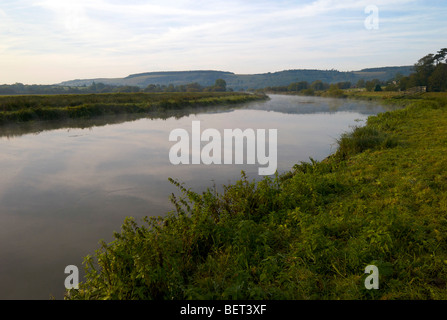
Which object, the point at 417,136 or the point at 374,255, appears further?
the point at 417,136

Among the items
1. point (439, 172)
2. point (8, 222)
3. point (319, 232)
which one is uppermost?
point (439, 172)

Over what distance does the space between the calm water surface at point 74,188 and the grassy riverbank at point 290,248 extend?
2.97 ft

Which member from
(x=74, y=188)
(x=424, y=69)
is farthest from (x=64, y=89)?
(x=424, y=69)

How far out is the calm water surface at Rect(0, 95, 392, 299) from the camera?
468 cm

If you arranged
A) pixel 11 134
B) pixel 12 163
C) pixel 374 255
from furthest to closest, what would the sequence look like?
1. pixel 11 134
2. pixel 12 163
3. pixel 374 255

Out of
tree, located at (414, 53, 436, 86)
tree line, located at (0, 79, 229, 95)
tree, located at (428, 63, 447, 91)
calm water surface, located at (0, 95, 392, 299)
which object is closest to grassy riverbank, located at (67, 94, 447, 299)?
calm water surface, located at (0, 95, 392, 299)

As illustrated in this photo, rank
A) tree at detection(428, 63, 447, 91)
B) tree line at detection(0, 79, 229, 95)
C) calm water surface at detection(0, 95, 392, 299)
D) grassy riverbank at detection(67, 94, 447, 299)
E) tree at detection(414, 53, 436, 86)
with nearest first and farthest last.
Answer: grassy riverbank at detection(67, 94, 447, 299) < calm water surface at detection(0, 95, 392, 299) < tree at detection(428, 63, 447, 91) < tree at detection(414, 53, 436, 86) < tree line at detection(0, 79, 229, 95)

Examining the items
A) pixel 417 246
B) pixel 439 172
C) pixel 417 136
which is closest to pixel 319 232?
pixel 417 246

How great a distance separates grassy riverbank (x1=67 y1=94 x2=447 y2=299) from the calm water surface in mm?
905

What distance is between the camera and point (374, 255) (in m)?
3.80

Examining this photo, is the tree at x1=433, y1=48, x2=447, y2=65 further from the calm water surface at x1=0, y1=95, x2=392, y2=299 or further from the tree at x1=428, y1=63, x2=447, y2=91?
the calm water surface at x1=0, y1=95, x2=392, y2=299
